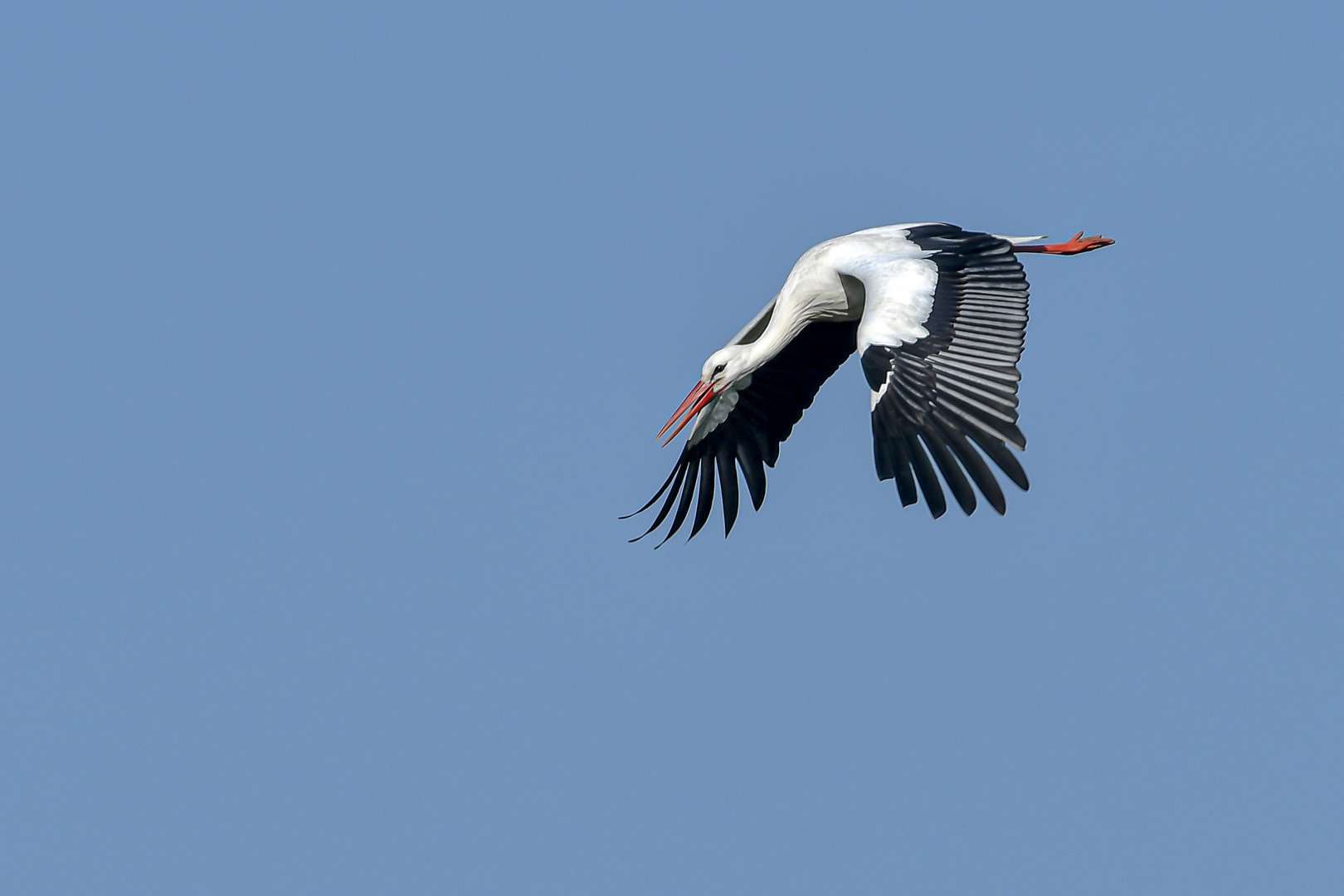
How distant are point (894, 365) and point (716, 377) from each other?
240 cm

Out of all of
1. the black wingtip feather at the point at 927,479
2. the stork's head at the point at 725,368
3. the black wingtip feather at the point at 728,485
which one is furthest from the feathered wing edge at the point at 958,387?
the black wingtip feather at the point at 728,485

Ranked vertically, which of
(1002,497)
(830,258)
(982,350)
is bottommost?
(1002,497)

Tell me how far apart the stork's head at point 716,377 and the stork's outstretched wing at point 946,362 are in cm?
116

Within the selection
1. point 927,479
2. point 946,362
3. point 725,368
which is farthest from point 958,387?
point 725,368

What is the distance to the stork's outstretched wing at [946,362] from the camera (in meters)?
10.2

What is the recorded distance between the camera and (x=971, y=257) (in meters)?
11.9

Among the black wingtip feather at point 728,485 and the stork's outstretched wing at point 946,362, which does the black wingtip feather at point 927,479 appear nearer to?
the stork's outstretched wing at point 946,362

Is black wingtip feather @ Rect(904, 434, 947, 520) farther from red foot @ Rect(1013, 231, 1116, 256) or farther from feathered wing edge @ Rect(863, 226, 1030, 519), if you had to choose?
red foot @ Rect(1013, 231, 1116, 256)

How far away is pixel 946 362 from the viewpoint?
35.8 ft

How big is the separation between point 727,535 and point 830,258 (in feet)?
7.90

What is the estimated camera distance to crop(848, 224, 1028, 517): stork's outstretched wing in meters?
10.2

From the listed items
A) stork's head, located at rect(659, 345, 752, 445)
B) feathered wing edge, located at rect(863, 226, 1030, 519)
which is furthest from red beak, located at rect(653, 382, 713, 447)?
feathered wing edge, located at rect(863, 226, 1030, 519)

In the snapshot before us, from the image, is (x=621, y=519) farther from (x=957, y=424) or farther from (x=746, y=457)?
(x=957, y=424)

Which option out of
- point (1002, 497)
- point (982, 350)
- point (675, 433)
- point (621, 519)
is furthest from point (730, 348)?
point (1002, 497)
